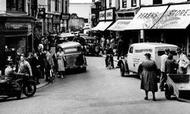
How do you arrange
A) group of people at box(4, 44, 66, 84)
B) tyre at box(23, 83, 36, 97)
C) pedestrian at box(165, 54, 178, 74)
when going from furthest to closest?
1. group of people at box(4, 44, 66, 84)
2. tyre at box(23, 83, 36, 97)
3. pedestrian at box(165, 54, 178, 74)

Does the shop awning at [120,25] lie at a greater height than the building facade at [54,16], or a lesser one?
lesser

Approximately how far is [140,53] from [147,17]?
11.4 m

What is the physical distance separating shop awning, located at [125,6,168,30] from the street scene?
0.21 feet

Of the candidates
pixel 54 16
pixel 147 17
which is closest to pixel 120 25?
pixel 147 17

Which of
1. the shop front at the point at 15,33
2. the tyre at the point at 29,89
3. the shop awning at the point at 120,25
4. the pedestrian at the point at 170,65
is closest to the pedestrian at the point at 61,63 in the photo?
the shop front at the point at 15,33

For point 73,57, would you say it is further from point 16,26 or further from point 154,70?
point 154,70

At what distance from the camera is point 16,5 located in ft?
95.8

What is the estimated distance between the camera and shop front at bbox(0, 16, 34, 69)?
24531 millimetres

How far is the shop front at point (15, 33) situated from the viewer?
80.5ft

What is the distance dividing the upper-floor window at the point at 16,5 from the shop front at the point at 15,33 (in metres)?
0.88

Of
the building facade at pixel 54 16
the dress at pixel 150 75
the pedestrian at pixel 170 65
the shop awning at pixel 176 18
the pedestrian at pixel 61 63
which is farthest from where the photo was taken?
the building facade at pixel 54 16

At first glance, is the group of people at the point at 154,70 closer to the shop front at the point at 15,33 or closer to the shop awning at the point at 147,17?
the shop front at the point at 15,33

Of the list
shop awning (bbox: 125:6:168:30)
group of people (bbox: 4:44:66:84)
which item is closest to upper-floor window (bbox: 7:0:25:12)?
group of people (bbox: 4:44:66:84)

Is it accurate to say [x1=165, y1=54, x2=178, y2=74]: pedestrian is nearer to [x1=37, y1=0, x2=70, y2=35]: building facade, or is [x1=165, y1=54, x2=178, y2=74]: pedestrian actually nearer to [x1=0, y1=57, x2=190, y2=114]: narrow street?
[x1=0, y1=57, x2=190, y2=114]: narrow street
